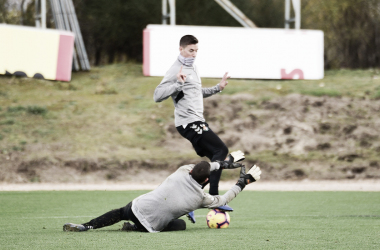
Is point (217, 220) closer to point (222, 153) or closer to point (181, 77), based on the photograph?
point (222, 153)

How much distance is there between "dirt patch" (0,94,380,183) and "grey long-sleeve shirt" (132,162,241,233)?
11.2m

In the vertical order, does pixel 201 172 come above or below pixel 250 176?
above

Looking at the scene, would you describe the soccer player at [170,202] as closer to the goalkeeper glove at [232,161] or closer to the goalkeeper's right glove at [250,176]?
the goalkeeper's right glove at [250,176]

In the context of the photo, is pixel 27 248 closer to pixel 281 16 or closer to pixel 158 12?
pixel 158 12

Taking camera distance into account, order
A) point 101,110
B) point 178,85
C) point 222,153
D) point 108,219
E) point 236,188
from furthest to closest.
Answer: point 101,110, point 222,153, point 178,85, point 236,188, point 108,219

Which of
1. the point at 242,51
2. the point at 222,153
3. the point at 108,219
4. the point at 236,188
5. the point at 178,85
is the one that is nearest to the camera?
the point at 108,219

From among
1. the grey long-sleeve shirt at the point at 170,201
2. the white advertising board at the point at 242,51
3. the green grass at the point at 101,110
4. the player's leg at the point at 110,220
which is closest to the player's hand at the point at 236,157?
the grey long-sleeve shirt at the point at 170,201

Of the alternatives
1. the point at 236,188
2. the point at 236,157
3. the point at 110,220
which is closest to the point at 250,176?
the point at 236,188

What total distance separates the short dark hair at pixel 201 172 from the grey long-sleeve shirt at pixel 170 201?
0.08 meters

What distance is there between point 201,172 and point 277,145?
14.1 meters

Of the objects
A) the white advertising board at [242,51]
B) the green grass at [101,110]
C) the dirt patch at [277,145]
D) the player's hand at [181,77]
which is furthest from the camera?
the white advertising board at [242,51]

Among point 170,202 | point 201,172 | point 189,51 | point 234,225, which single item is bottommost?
point 234,225

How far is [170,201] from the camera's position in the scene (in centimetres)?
638

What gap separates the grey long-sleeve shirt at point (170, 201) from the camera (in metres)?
6.39
